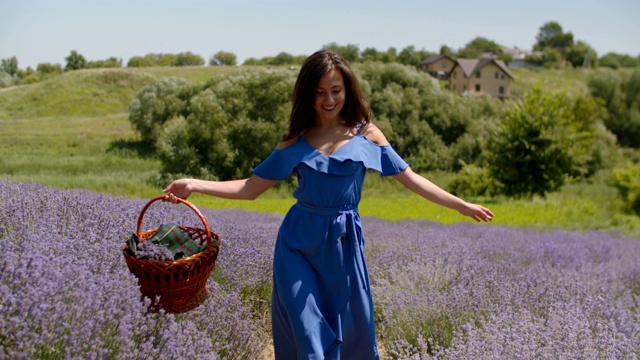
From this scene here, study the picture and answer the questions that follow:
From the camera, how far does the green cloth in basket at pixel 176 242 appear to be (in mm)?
2270

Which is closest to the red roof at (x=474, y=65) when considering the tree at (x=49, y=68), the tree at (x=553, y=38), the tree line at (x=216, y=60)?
the tree line at (x=216, y=60)

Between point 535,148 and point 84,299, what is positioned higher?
point 84,299

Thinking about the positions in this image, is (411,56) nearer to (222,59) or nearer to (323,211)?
(222,59)

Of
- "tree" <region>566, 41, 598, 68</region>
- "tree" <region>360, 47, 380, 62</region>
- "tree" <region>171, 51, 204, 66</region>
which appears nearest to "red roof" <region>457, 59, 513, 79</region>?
"tree" <region>360, 47, 380, 62</region>

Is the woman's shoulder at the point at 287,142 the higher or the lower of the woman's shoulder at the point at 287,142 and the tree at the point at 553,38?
the lower

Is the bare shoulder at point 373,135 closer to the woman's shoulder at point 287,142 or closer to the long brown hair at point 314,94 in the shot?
the long brown hair at point 314,94

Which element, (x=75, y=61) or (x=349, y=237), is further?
(x=75, y=61)

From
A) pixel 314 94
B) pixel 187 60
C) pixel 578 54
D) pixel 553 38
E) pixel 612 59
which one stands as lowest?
pixel 314 94

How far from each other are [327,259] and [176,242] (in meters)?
0.67

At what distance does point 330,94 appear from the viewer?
2.46m

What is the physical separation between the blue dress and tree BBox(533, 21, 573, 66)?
289ft

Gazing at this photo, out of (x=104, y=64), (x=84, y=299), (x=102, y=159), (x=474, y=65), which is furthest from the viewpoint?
(x=474, y=65)

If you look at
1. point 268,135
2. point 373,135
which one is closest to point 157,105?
point 268,135

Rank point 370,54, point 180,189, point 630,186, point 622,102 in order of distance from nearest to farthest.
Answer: point 180,189
point 630,186
point 622,102
point 370,54
